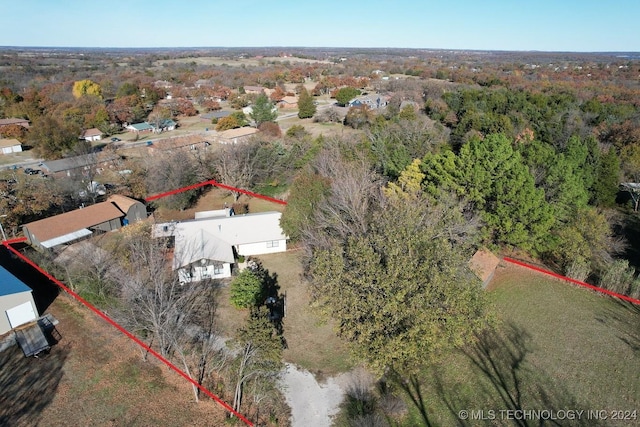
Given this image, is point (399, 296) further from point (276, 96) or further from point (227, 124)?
point (276, 96)

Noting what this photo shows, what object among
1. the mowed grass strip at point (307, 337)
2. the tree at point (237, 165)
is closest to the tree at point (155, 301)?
the mowed grass strip at point (307, 337)

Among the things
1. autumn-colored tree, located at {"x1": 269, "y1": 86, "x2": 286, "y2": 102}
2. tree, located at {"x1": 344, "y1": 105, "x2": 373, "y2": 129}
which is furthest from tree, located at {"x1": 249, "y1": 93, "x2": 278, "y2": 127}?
autumn-colored tree, located at {"x1": 269, "y1": 86, "x2": 286, "y2": 102}

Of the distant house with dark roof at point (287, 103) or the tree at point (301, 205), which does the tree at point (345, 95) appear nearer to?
the distant house with dark roof at point (287, 103)

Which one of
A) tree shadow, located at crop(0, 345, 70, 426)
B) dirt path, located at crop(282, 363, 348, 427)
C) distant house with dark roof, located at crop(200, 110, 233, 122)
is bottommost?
tree shadow, located at crop(0, 345, 70, 426)

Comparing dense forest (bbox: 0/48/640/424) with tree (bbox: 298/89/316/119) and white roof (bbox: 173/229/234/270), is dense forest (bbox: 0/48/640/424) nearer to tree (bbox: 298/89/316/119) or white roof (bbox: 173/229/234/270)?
tree (bbox: 298/89/316/119)

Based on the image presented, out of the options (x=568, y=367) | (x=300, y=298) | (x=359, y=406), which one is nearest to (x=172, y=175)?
(x=300, y=298)

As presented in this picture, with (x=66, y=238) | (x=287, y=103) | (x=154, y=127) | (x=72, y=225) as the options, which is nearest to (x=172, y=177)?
(x=72, y=225)

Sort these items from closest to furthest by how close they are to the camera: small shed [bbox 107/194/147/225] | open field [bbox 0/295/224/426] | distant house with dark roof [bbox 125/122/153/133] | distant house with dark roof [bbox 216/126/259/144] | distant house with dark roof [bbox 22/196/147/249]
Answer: open field [bbox 0/295/224/426]
distant house with dark roof [bbox 22/196/147/249]
small shed [bbox 107/194/147/225]
distant house with dark roof [bbox 216/126/259/144]
distant house with dark roof [bbox 125/122/153/133]

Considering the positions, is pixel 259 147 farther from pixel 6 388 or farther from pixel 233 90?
pixel 233 90
